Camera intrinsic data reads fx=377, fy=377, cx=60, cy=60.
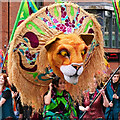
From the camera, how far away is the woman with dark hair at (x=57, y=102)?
4.59 meters

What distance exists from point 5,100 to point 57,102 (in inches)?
49.3

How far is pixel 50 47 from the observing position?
173 inches

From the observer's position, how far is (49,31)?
174 inches

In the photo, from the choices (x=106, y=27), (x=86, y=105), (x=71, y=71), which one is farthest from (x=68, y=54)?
(x=106, y=27)

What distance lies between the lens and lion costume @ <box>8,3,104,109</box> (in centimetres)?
430

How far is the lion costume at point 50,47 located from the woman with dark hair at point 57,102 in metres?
0.12

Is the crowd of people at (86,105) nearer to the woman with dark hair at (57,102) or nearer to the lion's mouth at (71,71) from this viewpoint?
the woman with dark hair at (57,102)

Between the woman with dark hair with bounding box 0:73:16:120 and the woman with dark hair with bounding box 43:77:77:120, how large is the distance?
114cm

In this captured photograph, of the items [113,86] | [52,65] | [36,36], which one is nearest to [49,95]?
[52,65]

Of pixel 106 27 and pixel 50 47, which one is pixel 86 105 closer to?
pixel 50 47

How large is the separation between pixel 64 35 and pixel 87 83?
750 mm

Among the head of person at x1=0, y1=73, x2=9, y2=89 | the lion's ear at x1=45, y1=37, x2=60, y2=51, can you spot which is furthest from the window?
the lion's ear at x1=45, y1=37, x2=60, y2=51

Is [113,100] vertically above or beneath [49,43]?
beneath

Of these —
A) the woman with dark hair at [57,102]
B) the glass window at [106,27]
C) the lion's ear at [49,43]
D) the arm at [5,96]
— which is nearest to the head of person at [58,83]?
the woman with dark hair at [57,102]
